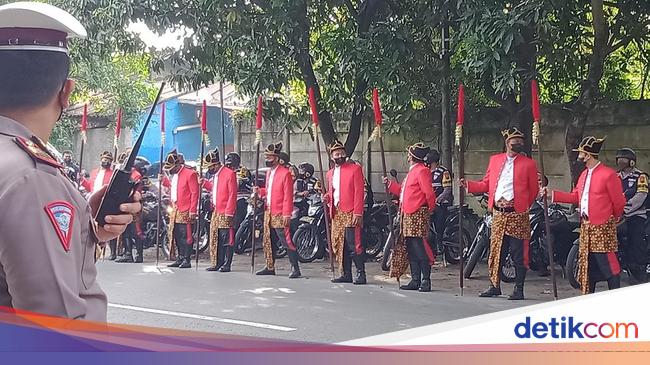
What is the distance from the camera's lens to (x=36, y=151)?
1377 mm

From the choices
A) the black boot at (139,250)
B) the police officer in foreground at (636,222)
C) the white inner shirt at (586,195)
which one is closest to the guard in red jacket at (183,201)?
the black boot at (139,250)

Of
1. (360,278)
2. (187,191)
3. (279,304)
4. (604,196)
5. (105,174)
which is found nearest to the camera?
(604,196)

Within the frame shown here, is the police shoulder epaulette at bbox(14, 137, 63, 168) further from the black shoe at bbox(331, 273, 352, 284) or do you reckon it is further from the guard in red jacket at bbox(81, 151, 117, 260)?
the guard in red jacket at bbox(81, 151, 117, 260)

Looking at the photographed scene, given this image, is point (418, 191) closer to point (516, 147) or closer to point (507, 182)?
point (507, 182)

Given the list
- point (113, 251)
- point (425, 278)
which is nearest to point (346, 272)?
point (425, 278)

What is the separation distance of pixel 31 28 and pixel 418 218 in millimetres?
6053

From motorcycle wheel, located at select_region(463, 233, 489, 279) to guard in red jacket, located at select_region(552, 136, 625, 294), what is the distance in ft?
4.80

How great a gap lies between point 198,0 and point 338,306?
14.0 feet

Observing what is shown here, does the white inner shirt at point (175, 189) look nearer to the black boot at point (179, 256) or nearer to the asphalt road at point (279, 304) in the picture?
the black boot at point (179, 256)

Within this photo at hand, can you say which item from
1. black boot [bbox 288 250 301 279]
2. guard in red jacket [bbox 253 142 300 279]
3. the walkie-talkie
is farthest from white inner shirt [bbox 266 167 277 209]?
the walkie-talkie

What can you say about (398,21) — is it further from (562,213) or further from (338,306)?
(338,306)

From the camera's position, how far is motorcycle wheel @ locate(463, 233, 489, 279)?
300 inches

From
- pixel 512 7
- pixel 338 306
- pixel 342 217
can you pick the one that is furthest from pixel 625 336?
pixel 342 217

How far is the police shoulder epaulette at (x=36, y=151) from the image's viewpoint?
1359 millimetres
